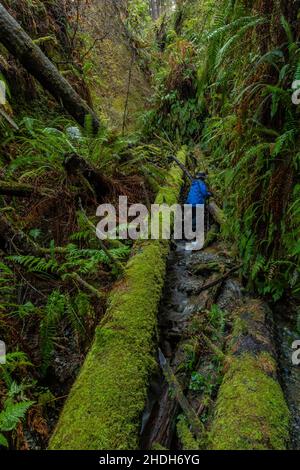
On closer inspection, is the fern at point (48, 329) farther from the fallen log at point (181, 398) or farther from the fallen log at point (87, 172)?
the fallen log at point (87, 172)

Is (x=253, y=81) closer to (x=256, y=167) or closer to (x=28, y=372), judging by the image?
(x=256, y=167)

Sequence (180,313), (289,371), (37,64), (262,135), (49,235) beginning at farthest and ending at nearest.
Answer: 1. (37,64)
2. (49,235)
3. (180,313)
4. (262,135)
5. (289,371)

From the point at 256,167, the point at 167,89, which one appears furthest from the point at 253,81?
the point at 167,89

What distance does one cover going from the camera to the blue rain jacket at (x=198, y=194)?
5.44 meters

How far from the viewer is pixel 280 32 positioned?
269 cm

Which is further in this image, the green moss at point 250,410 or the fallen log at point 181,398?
the fallen log at point 181,398

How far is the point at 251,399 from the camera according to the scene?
81.6 inches

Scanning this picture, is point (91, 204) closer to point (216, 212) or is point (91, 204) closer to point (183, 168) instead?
point (216, 212)

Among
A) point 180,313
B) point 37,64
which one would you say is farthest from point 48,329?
point 37,64

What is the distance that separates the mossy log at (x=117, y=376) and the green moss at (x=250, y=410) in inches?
19.6

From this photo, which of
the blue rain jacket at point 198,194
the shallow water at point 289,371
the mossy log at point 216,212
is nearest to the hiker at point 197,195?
the blue rain jacket at point 198,194

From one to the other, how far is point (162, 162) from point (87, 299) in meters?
4.80

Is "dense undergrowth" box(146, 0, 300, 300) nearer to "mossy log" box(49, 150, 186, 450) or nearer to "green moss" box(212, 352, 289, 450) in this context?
"green moss" box(212, 352, 289, 450)

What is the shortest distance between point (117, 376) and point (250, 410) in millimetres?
835
